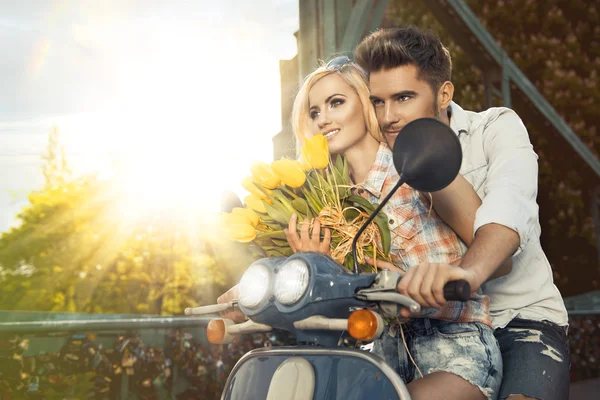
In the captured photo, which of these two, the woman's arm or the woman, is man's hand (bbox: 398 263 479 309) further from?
the woman's arm

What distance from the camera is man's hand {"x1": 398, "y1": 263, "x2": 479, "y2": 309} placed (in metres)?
1.44

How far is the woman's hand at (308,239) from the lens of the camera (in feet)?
5.80

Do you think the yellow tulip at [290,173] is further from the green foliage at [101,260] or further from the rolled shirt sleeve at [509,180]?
the green foliage at [101,260]

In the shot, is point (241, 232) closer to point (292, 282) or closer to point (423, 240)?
point (292, 282)

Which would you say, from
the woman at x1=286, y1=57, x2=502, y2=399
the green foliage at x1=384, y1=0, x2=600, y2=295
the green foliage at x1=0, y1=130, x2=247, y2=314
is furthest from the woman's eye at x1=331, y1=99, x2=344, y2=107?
the green foliage at x1=0, y1=130, x2=247, y2=314

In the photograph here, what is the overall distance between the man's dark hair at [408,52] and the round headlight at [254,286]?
2.73ft

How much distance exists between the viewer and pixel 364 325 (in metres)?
1.46

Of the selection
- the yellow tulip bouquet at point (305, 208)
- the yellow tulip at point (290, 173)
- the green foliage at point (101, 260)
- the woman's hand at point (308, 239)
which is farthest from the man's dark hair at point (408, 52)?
the green foliage at point (101, 260)

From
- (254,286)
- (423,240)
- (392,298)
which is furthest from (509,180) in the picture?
(254,286)

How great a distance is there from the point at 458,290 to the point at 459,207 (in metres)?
0.50

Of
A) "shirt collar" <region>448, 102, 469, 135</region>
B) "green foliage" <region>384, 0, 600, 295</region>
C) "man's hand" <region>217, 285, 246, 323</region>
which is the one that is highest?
"green foliage" <region>384, 0, 600, 295</region>

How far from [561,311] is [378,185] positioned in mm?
772

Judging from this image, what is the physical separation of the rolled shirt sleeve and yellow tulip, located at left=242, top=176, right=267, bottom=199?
1.92 ft

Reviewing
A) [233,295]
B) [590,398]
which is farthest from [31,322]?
[590,398]
